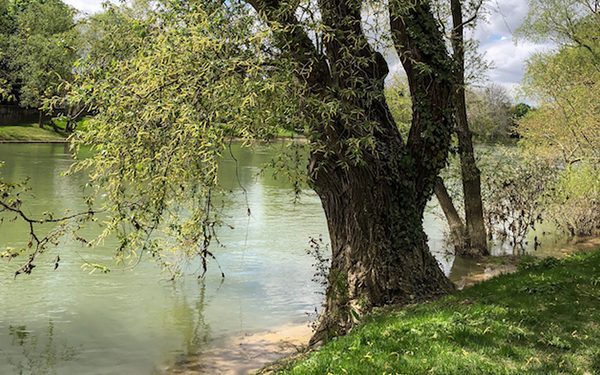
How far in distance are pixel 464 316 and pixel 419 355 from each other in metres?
1.26

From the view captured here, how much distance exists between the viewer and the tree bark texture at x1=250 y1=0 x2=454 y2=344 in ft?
24.2

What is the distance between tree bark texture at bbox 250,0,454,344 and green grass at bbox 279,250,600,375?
2.81 feet

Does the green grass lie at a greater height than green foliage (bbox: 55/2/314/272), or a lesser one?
lesser

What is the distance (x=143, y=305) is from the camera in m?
10.4

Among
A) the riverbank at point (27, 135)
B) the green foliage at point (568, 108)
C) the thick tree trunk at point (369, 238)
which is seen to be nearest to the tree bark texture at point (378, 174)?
the thick tree trunk at point (369, 238)

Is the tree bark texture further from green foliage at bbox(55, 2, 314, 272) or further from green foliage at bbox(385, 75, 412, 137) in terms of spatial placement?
green foliage at bbox(385, 75, 412, 137)

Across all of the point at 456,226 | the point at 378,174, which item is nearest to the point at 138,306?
the point at 378,174

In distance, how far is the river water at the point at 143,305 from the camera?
8297mm

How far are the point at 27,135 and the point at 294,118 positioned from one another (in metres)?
46.8

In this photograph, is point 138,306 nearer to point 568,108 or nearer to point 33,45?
point 568,108

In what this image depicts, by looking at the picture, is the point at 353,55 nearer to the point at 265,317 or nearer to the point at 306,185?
the point at 306,185

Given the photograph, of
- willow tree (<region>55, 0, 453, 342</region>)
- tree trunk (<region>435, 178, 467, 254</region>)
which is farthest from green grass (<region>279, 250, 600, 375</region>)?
tree trunk (<region>435, 178, 467, 254</region>)

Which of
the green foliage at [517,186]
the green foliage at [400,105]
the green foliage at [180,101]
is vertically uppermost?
the green foliage at [400,105]

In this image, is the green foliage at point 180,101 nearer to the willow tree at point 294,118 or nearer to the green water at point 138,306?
the willow tree at point 294,118
